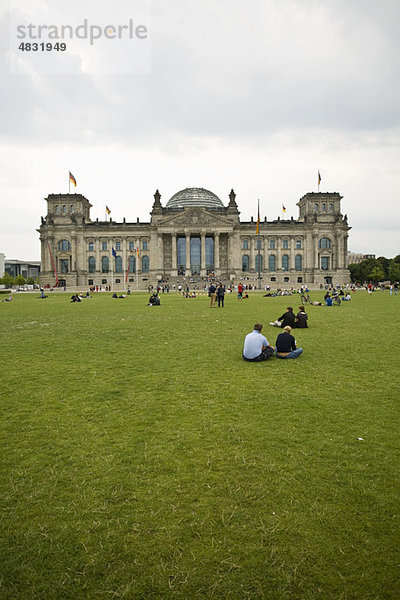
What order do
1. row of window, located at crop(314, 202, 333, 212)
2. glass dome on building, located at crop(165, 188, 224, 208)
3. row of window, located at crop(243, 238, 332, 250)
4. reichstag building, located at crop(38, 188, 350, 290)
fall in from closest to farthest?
reichstag building, located at crop(38, 188, 350, 290) < row of window, located at crop(243, 238, 332, 250) < row of window, located at crop(314, 202, 333, 212) < glass dome on building, located at crop(165, 188, 224, 208)

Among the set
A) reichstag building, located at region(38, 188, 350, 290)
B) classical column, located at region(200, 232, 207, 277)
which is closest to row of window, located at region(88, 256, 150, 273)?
reichstag building, located at region(38, 188, 350, 290)

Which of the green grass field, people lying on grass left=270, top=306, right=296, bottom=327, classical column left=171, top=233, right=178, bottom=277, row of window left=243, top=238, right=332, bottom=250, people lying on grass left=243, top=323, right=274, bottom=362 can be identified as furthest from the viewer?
row of window left=243, top=238, right=332, bottom=250

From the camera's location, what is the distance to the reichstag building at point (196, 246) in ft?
346

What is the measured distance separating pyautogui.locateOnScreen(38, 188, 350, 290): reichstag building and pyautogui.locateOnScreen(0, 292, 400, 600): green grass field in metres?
95.9

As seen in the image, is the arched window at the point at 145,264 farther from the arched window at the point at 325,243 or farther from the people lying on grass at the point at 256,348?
the people lying on grass at the point at 256,348

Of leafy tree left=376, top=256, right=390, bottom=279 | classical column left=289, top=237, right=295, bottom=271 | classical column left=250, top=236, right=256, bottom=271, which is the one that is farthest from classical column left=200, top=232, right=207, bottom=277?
leafy tree left=376, top=256, right=390, bottom=279

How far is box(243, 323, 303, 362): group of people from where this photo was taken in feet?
39.3

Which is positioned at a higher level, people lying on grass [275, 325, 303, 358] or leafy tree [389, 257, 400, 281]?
leafy tree [389, 257, 400, 281]

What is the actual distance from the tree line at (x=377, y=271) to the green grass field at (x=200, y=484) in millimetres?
99364

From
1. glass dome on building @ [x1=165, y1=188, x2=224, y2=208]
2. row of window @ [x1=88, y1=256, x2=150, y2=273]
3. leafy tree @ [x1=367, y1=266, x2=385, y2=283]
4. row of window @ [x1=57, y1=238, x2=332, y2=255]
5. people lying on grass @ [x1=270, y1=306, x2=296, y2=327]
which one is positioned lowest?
people lying on grass @ [x1=270, y1=306, x2=296, y2=327]

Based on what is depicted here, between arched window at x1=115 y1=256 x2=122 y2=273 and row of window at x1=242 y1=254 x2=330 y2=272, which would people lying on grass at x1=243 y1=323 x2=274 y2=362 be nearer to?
row of window at x1=242 y1=254 x2=330 y2=272

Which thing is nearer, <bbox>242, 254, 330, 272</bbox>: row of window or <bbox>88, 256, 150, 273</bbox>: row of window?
<bbox>88, 256, 150, 273</bbox>: row of window

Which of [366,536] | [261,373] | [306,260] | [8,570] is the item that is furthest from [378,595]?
[306,260]

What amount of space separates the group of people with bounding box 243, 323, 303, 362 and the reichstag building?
9178 cm
